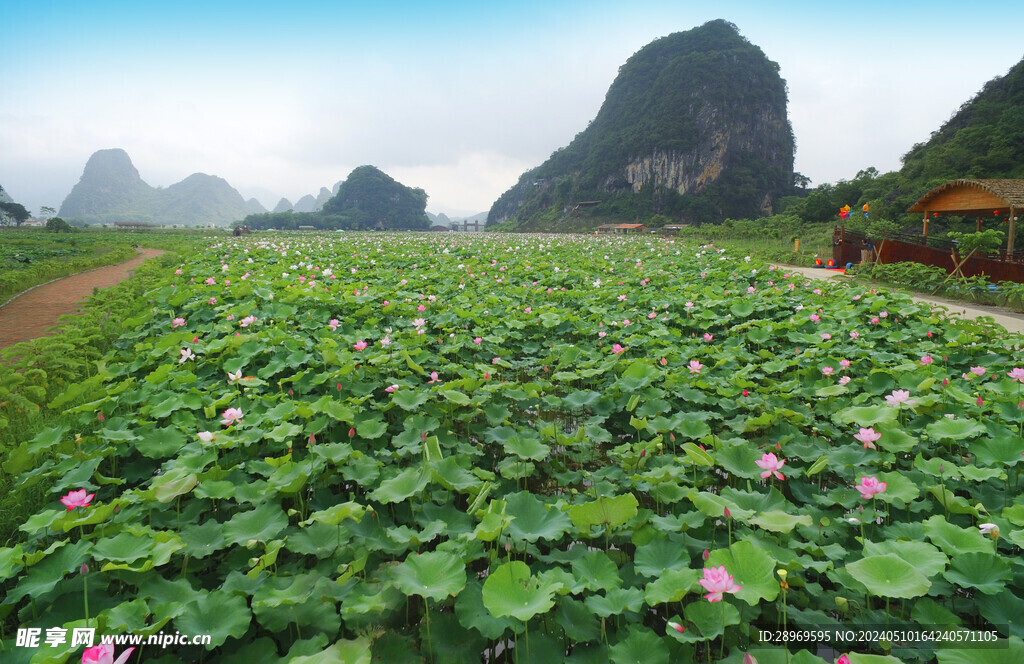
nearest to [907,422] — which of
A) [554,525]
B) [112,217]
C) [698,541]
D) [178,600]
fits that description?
[698,541]

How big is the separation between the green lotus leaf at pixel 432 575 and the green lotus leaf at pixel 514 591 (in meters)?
0.10

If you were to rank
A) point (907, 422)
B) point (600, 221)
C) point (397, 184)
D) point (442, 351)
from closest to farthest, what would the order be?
point (907, 422) < point (442, 351) < point (600, 221) < point (397, 184)

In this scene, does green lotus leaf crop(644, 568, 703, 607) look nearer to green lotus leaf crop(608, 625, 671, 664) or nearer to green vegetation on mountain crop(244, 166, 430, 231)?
green lotus leaf crop(608, 625, 671, 664)

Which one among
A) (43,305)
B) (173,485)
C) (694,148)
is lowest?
(173,485)

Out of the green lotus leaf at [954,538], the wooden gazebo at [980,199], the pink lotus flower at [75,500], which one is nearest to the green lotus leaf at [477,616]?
the pink lotus flower at [75,500]

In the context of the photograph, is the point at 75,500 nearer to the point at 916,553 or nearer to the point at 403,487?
the point at 403,487

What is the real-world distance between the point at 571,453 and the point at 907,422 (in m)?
2.04

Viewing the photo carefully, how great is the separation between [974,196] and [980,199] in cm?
22

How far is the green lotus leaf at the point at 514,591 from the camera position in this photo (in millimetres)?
1344

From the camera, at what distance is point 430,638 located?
147 centimetres

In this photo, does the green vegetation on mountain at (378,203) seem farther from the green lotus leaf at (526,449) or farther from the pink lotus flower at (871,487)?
the pink lotus flower at (871,487)

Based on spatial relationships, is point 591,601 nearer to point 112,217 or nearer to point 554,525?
point 554,525

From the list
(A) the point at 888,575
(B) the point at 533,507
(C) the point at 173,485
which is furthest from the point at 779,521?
(C) the point at 173,485

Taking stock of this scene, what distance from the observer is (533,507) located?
185cm
